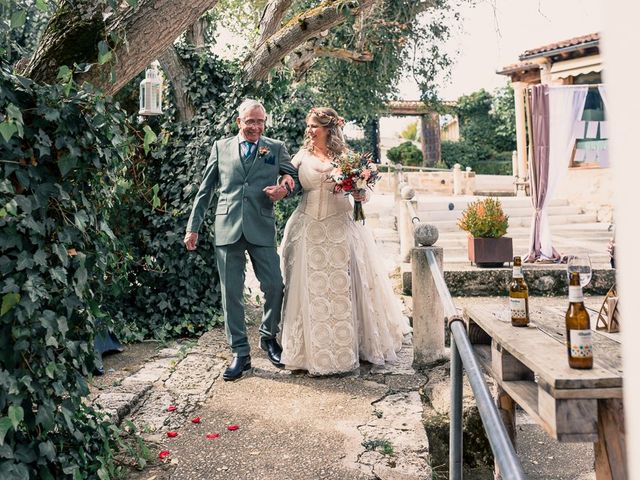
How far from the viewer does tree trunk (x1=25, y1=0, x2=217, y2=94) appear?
3133 mm

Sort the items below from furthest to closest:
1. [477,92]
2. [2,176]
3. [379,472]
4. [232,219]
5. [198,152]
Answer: [477,92] < [198,152] < [232,219] < [379,472] < [2,176]

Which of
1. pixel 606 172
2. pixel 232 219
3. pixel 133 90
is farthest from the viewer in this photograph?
pixel 606 172

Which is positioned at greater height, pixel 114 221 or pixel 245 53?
pixel 245 53

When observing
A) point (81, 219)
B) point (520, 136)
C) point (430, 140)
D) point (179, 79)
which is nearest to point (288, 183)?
point (81, 219)

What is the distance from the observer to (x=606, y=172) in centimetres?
1573

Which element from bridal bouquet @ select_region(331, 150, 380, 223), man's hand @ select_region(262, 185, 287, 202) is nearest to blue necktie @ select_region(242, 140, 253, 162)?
man's hand @ select_region(262, 185, 287, 202)

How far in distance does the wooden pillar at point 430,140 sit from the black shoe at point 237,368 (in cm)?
2839

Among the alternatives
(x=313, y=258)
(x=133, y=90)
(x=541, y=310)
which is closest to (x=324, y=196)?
(x=313, y=258)

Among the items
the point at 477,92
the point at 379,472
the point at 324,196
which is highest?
the point at 477,92

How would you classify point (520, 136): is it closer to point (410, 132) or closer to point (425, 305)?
point (425, 305)

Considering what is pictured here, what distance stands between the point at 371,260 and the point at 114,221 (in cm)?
312

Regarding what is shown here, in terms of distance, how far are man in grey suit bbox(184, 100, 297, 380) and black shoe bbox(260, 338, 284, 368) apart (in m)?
0.03

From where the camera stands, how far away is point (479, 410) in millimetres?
1948

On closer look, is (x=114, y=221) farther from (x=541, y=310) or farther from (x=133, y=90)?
(x=541, y=310)
